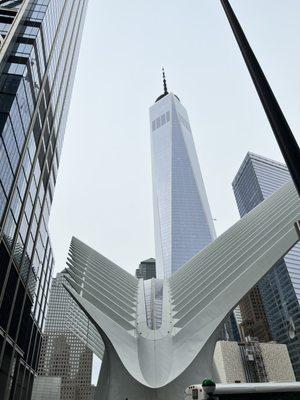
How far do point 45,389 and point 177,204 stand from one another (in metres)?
89.1

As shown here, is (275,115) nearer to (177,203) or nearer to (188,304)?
(188,304)

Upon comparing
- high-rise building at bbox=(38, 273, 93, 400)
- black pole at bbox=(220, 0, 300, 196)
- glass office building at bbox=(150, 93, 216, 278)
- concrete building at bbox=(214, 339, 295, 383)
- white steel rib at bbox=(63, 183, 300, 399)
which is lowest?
black pole at bbox=(220, 0, 300, 196)

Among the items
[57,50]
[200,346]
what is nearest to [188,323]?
[200,346]

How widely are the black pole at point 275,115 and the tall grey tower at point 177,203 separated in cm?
13871

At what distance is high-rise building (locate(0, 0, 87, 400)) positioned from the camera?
26594 mm

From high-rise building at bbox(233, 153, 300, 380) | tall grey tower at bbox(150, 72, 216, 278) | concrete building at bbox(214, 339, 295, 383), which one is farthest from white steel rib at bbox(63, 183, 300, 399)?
tall grey tower at bbox(150, 72, 216, 278)

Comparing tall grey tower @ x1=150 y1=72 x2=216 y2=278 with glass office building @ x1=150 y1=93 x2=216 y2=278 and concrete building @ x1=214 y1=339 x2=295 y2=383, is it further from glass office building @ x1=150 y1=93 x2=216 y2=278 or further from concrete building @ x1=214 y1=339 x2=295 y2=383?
concrete building @ x1=214 y1=339 x2=295 y2=383

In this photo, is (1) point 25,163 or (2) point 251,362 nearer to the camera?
(1) point 25,163

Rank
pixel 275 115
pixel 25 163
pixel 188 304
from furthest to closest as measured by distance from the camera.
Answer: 1. pixel 25 163
2. pixel 188 304
3. pixel 275 115

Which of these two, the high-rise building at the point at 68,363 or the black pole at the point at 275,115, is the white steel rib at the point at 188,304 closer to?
the black pole at the point at 275,115

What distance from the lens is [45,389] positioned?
316ft

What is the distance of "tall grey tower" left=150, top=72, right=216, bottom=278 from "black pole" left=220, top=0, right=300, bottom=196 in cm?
13871

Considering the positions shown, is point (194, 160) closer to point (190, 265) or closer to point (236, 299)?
point (190, 265)

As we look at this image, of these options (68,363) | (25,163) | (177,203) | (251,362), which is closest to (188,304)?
(25,163)
